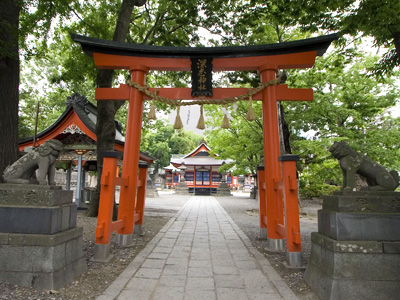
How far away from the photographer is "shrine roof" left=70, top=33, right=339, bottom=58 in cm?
520

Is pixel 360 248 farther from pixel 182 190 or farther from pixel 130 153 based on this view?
pixel 182 190

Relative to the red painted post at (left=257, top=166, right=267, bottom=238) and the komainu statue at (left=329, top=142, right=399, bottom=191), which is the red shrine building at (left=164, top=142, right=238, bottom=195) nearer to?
the red painted post at (left=257, top=166, right=267, bottom=238)

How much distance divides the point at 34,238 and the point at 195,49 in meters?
4.44

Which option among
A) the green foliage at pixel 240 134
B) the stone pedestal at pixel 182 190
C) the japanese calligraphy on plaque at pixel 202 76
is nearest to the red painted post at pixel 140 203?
the japanese calligraphy on plaque at pixel 202 76

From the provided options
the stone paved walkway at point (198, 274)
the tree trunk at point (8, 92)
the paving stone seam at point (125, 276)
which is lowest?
the stone paved walkway at point (198, 274)

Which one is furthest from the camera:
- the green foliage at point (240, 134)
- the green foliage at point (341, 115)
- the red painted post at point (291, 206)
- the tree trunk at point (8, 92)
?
the green foliage at point (240, 134)

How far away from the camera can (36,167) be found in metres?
3.59

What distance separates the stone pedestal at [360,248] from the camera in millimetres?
2777

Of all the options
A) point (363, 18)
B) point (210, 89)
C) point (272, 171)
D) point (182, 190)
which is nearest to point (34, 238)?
point (272, 171)

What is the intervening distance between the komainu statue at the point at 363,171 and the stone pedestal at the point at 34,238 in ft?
12.2

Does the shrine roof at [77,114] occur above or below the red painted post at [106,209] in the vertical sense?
above

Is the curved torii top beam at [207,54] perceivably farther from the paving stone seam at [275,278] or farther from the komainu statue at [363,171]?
the paving stone seam at [275,278]

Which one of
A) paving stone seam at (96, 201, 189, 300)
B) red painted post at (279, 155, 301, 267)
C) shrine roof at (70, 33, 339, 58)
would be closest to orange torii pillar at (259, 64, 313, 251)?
shrine roof at (70, 33, 339, 58)

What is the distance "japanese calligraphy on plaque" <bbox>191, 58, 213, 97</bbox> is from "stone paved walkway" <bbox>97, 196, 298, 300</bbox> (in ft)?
11.1
